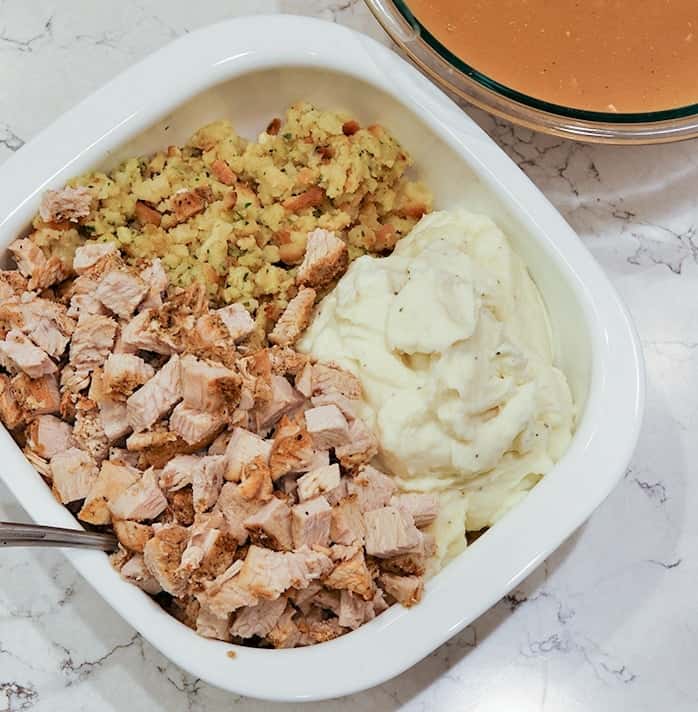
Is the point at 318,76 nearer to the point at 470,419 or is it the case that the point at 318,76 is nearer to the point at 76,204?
the point at 76,204

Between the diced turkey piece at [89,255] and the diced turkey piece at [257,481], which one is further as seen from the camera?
the diced turkey piece at [89,255]

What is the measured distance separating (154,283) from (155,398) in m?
0.21

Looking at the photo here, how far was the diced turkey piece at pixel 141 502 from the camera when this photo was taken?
1.52 meters

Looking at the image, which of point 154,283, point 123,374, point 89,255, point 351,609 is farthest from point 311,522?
point 89,255

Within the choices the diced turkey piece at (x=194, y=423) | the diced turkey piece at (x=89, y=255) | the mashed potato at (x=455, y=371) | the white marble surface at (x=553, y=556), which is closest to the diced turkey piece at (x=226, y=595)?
the diced turkey piece at (x=194, y=423)

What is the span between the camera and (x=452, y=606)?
1.54 metres

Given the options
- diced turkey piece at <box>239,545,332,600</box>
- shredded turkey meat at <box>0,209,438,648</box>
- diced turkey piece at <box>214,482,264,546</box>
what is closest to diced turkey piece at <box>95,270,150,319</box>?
shredded turkey meat at <box>0,209,438,648</box>

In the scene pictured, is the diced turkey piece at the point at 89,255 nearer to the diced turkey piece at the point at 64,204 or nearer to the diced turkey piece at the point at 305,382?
the diced turkey piece at the point at 64,204

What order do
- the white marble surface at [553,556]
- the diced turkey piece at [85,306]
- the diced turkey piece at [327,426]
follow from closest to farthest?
the diced turkey piece at [327,426], the diced turkey piece at [85,306], the white marble surface at [553,556]

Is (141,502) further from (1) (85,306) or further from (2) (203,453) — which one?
(1) (85,306)

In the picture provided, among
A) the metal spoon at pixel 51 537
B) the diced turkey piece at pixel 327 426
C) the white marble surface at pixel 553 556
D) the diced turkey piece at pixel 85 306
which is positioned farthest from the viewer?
the white marble surface at pixel 553 556

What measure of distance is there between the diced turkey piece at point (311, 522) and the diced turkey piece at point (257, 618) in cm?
10

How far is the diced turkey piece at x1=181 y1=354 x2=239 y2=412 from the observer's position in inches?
59.6

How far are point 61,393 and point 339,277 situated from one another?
0.51 metres
